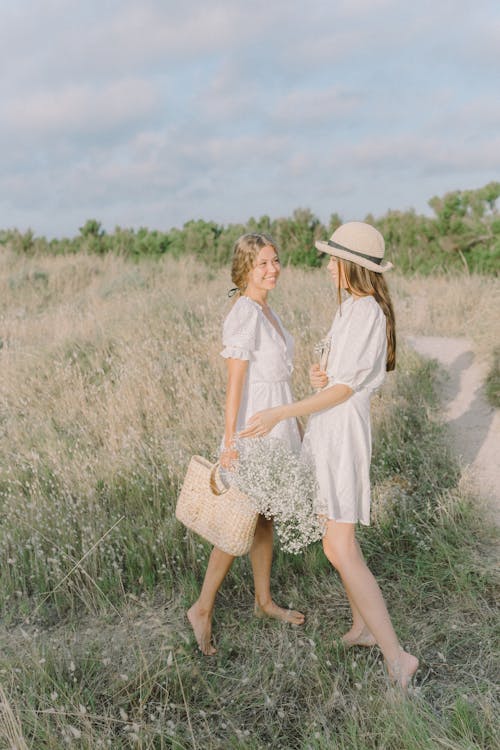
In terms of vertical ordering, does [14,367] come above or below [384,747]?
above

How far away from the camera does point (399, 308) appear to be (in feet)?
31.7

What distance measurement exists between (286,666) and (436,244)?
1203 centimetres

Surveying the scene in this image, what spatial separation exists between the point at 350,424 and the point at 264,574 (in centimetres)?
125

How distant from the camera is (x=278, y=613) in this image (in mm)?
3895

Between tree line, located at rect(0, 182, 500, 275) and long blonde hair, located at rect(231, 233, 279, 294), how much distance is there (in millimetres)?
8512

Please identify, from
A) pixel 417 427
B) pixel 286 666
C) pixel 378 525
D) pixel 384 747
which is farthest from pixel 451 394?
pixel 384 747

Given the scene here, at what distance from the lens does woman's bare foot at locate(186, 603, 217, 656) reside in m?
3.68

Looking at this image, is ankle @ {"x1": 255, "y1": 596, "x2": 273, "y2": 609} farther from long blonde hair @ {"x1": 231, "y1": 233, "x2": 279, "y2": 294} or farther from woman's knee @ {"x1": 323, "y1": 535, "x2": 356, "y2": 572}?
long blonde hair @ {"x1": 231, "y1": 233, "x2": 279, "y2": 294}

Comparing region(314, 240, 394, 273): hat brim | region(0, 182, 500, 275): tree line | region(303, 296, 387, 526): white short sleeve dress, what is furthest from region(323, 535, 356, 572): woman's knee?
region(0, 182, 500, 275): tree line

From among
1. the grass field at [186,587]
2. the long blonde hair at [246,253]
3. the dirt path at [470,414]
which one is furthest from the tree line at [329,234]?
the long blonde hair at [246,253]

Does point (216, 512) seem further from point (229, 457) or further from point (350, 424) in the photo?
point (350, 424)

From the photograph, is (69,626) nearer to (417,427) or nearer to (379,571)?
(379,571)

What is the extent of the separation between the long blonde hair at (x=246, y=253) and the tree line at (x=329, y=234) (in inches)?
335

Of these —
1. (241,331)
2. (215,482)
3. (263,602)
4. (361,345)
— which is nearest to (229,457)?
(215,482)
